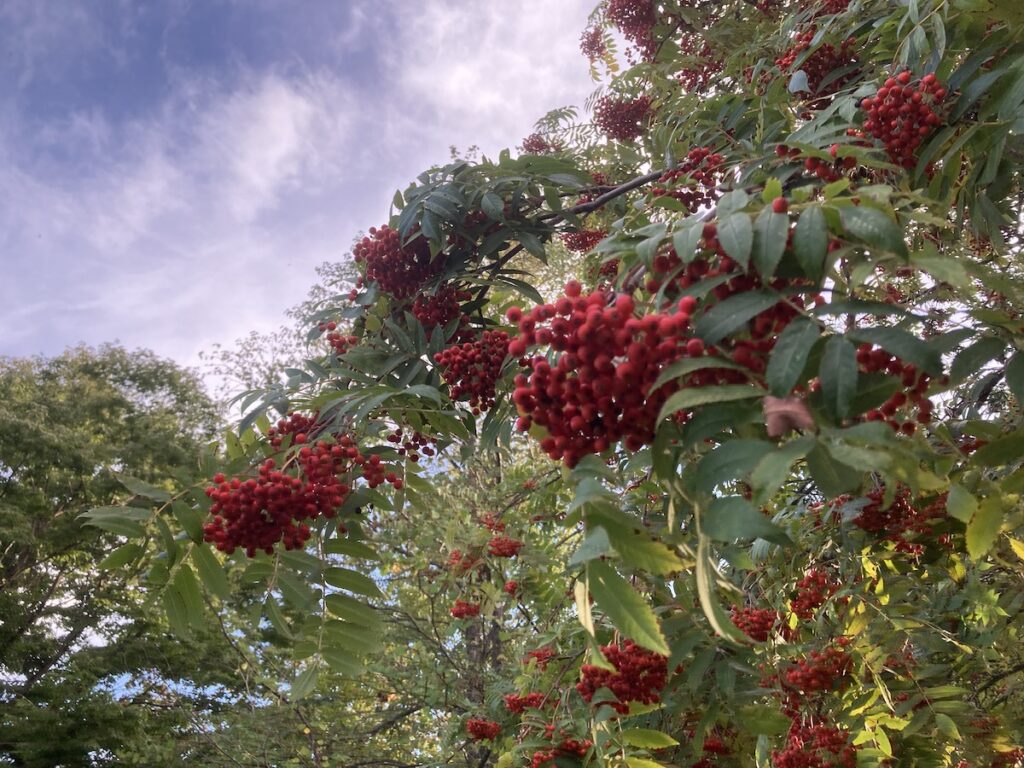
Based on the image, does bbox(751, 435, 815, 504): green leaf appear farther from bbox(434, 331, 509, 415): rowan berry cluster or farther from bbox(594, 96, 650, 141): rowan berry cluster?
bbox(594, 96, 650, 141): rowan berry cluster

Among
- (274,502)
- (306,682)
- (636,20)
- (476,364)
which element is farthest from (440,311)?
(636,20)

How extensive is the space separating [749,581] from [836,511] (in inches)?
23.9

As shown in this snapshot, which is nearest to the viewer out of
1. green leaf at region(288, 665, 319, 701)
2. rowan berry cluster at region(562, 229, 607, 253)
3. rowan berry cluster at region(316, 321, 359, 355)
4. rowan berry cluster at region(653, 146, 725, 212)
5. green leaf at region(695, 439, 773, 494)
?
green leaf at region(695, 439, 773, 494)

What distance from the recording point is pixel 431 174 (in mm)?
3244

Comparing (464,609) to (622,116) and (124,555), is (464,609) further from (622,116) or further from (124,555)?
(124,555)

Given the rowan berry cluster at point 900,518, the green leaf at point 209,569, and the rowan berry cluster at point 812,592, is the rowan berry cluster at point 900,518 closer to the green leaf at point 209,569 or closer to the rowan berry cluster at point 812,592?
the rowan berry cluster at point 812,592

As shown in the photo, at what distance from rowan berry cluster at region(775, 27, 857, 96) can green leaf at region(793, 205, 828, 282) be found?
2099 millimetres

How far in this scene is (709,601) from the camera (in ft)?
3.32

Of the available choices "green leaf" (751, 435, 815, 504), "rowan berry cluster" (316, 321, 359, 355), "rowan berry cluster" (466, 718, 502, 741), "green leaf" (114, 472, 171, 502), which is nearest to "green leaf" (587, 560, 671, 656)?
"green leaf" (751, 435, 815, 504)

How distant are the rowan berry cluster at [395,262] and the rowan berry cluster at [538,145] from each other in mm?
2706

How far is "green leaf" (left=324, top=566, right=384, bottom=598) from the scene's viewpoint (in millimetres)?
2184

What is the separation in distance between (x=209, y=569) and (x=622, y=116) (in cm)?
448

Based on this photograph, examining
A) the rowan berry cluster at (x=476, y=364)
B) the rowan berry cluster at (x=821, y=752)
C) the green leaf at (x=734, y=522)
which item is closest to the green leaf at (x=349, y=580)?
the rowan berry cluster at (x=476, y=364)

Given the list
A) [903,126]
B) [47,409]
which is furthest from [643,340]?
[47,409]
